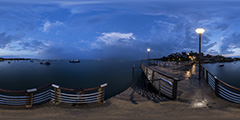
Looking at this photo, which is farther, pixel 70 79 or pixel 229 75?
pixel 229 75

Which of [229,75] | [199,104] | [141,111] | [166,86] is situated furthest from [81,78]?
[229,75]

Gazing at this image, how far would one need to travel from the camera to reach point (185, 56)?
14512 cm

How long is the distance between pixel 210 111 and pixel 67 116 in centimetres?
603

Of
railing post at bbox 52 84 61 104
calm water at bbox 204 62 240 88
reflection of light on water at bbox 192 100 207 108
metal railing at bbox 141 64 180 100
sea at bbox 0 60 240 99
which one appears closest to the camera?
reflection of light on water at bbox 192 100 207 108

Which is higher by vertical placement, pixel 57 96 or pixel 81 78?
pixel 57 96

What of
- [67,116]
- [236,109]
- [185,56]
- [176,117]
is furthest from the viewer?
[185,56]

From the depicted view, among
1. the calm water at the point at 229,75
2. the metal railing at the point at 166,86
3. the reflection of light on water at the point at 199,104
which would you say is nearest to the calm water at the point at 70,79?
the metal railing at the point at 166,86

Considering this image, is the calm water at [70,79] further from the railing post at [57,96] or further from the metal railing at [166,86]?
the railing post at [57,96]

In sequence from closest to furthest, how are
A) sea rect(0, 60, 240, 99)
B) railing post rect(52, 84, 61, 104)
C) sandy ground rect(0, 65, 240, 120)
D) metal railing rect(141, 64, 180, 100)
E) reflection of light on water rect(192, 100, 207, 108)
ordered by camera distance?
sandy ground rect(0, 65, 240, 120)
reflection of light on water rect(192, 100, 207, 108)
railing post rect(52, 84, 61, 104)
metal railing rect(141, 64, 180, 100)
sea rect(0, 60, 240, 99)

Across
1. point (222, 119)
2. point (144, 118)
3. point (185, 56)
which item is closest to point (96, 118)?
point (144, 118)

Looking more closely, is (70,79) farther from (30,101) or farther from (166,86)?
(166,86)

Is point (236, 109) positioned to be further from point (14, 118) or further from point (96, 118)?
point (14, 118)

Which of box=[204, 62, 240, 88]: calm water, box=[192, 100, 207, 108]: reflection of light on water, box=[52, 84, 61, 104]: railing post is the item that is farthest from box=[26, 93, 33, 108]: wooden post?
box=[204, 62, 240, 88]: calm water

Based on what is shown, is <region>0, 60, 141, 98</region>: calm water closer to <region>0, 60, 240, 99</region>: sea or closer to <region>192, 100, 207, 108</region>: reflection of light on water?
<region>0, 60, 240, 99</region>: sea
